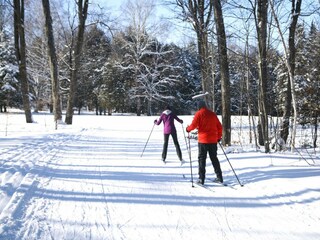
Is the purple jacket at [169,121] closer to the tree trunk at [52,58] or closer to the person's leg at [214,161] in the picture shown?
the person's leg at [214,161]

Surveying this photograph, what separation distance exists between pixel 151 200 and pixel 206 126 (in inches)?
84.9

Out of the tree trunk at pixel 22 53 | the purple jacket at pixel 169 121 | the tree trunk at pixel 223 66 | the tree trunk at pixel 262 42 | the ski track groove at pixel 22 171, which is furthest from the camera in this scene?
the tree trunk at pixel 22 53

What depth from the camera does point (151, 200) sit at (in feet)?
18.0

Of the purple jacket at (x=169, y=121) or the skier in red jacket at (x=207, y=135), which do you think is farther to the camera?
the purple jacket at (x=169, y=121)

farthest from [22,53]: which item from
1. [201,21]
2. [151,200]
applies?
[151,200]

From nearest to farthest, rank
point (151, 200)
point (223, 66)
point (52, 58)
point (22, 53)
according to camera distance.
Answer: point (151, 200)
point (223, 66)
point (52, 58)
point (22, 53)

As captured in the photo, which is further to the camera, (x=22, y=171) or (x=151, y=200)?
(x=22, y=171)

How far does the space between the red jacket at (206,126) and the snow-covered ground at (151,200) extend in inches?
38.9

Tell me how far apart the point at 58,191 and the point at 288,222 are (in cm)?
390

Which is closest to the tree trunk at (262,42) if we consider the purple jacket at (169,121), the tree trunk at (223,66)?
the tree trunk at (223,66)

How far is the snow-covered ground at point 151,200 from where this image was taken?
165 inches

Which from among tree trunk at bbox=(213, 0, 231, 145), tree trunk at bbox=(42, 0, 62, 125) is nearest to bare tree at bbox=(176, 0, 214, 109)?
tree trunk at bbox=(213, 0, 231, 145)

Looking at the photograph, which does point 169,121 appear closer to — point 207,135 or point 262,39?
point 207,135

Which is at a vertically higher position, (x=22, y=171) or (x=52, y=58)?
(x=52, y=58)
